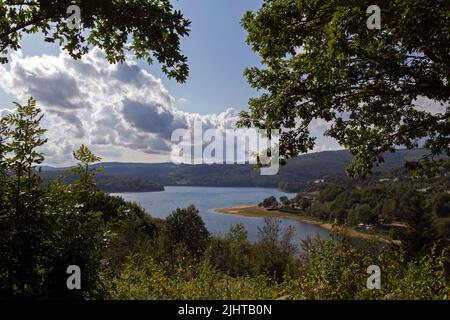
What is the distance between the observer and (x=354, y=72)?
9719 mm

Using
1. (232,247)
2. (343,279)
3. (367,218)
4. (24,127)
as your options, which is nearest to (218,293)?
(343,279)

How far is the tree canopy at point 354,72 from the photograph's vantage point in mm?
6965

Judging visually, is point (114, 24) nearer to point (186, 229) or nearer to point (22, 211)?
point (22, 211)

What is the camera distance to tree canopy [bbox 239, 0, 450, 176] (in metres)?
6.96

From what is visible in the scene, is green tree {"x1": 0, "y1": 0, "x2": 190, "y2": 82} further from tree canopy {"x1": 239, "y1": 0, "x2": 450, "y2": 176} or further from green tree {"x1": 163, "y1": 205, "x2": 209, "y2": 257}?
green tree {"x1": 163, "y1": 205, "x2": 209, "y2": 257}

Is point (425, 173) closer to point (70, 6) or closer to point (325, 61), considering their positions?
point (325, 61)

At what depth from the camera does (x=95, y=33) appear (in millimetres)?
6988

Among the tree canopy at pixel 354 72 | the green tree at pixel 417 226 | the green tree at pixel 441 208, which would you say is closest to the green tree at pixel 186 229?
the green tree at pixel 417 226

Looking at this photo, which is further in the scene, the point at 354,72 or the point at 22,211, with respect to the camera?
the point at 354,72

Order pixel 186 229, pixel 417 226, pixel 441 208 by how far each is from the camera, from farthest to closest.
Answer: pixel 441 208, pixel 186 229, pixel 417 226

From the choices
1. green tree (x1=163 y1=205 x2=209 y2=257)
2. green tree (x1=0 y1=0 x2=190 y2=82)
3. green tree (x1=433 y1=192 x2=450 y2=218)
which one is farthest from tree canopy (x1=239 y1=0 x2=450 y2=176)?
green tree (x1=433 y1=192 x2=450 y2=218)

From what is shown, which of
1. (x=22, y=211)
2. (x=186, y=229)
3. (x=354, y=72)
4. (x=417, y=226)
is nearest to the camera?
(x=22, y=211)

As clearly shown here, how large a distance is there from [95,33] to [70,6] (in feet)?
3.87

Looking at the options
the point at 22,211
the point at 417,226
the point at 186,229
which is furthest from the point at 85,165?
the point at 186,229
